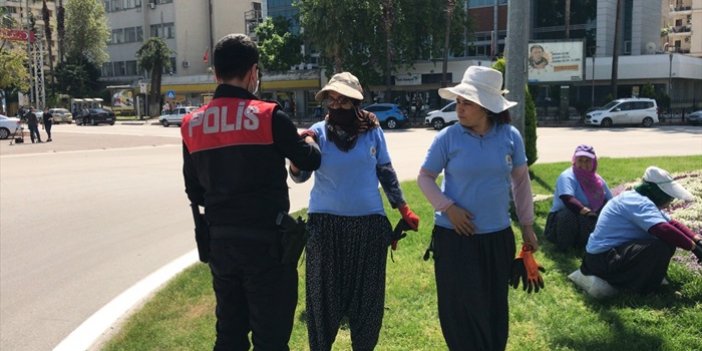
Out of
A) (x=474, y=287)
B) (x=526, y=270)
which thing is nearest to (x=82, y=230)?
(x=474, y=287)

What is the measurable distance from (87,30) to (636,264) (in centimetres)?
7936

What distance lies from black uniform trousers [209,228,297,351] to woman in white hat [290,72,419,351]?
1.59ft

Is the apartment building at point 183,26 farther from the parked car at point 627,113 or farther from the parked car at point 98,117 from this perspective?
the parked car at point 627,113

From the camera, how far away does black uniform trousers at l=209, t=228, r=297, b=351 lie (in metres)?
3.10

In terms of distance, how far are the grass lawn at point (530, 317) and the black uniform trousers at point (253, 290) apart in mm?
1312

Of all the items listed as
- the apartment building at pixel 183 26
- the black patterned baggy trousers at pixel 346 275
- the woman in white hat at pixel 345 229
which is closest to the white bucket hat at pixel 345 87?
the woman in white hat at pixel 345 229

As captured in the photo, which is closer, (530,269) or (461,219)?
(461,219)

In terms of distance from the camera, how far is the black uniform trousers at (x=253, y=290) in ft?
10.2

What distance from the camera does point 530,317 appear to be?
481cm

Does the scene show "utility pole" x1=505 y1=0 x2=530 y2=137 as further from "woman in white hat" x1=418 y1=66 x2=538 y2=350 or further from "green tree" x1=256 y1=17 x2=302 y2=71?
"green tree" x1=256 y1=17 x2=302 y2=71

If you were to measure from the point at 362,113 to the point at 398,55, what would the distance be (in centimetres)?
4036

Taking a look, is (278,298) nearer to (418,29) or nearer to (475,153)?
(475,153)

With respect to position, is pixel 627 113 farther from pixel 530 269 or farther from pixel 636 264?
pixel 530 269

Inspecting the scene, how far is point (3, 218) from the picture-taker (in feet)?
32.1
